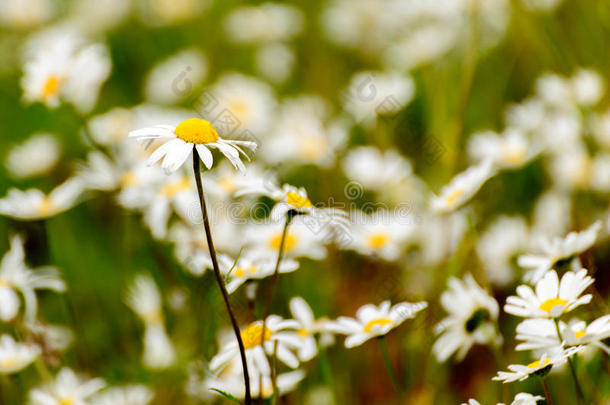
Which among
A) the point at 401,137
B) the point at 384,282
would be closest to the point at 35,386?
the point at 384,282

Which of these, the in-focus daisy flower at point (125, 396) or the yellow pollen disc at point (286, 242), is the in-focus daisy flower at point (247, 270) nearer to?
the yellow pollen disc at point (286, 242)

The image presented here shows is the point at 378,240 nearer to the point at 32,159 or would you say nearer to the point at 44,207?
the point at 44,207

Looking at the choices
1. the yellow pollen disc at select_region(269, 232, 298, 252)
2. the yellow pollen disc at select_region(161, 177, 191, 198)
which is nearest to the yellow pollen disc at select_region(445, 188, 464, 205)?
the yellow pollen disc at select_region(269, 232, 298, 252)

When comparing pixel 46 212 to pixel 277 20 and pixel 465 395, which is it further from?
pixel 277 20

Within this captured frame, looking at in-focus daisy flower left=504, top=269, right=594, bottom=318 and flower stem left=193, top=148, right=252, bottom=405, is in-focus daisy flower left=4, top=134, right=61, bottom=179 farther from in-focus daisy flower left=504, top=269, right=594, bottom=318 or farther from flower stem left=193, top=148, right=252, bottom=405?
in-focus daisy flower left=504, top=269, right=594, bottom=318

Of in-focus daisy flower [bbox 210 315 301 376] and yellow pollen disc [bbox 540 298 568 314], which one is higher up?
in-focus daisy flower [bbox 210 315 301 376]

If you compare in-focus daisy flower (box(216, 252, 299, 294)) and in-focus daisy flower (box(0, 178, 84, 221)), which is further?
in-focus daisy flower (box(0, 178, 84, 221))
